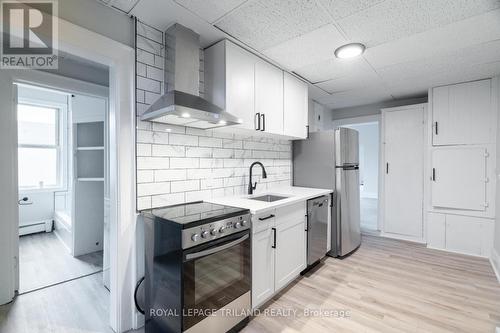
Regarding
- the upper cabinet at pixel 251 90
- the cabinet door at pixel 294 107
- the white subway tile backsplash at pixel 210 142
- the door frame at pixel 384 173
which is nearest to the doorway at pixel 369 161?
the door frame at pixel 384 173

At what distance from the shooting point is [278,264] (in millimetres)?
2078

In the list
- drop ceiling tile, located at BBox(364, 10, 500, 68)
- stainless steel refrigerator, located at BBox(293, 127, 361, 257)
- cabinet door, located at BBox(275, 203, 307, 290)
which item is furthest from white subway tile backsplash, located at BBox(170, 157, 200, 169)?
drop ceiling tile, located at BBox(364, 10, 500, 68)

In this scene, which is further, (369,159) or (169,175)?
(369,159)

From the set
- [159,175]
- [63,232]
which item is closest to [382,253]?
[159,175]

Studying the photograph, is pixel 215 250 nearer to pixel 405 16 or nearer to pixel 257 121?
pixel 257 121

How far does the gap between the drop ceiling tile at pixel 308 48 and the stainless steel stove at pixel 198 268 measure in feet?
5.37

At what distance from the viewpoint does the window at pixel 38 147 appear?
4.01 meters

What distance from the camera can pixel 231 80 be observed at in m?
2.05

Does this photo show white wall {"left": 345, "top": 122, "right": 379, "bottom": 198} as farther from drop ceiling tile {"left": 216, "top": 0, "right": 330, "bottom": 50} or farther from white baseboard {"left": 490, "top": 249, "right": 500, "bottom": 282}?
drop ceiling tile {"left": 216, "top": 0, "right": 330, "bottom": 50}

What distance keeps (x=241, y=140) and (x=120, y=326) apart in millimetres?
2008

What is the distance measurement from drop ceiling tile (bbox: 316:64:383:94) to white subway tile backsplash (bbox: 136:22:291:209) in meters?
1.56

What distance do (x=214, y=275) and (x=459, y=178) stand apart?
148 inches

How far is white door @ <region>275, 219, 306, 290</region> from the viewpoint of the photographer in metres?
2.08

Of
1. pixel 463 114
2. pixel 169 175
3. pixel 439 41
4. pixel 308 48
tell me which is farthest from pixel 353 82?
pixel 169 175
